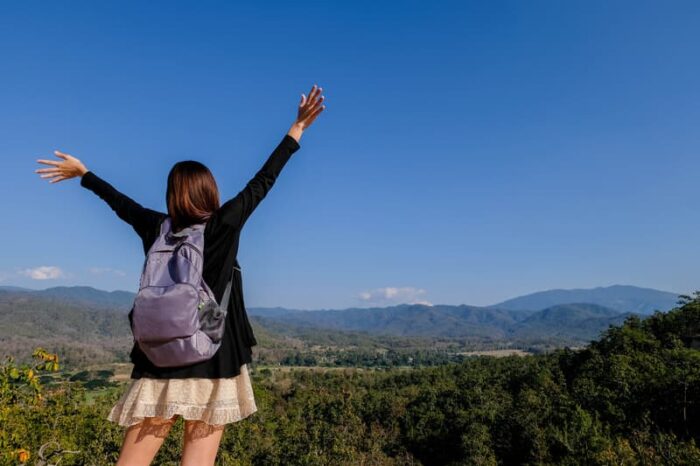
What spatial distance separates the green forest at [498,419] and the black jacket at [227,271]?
16.0ft

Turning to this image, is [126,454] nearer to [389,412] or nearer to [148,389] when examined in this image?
[148,389]

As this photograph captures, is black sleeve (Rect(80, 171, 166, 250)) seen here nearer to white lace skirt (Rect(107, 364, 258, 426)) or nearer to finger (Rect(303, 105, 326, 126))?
white lace skirt (Rect(107, 364, 258, 426))

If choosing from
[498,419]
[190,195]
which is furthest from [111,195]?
[498,419]

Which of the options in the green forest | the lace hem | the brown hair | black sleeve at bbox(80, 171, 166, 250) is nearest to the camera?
the lace hem

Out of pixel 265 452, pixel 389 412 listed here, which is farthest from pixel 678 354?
pixel 265 452


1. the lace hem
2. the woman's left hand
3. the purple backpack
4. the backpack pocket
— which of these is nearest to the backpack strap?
the purple backpack

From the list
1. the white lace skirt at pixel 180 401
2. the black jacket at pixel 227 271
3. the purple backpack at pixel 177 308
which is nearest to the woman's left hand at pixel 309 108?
the black jacket at pixel 227 271

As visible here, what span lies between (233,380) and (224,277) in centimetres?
52

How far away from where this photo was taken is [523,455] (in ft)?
122

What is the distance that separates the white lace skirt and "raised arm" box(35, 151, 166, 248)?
81cm

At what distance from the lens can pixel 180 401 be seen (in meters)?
2.34

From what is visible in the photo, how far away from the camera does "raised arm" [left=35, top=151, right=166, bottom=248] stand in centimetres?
269

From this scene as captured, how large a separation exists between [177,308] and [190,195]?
23.1 inches

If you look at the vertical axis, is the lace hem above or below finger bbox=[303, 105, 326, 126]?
below
